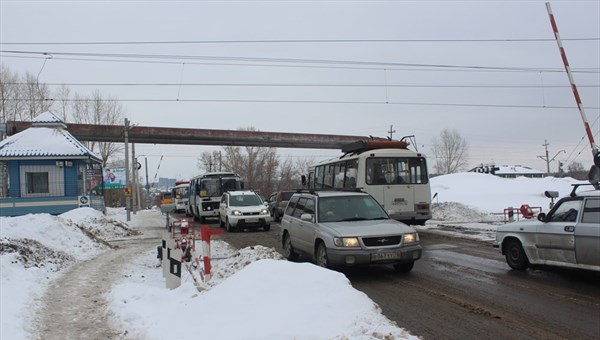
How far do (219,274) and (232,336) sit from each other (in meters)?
4.05

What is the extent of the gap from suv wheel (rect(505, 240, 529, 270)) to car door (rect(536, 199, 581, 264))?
1.62 feet

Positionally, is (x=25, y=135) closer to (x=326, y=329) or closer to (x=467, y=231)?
(x=467, y=231)

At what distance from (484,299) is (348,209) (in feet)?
12.2

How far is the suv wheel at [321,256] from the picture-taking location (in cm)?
931

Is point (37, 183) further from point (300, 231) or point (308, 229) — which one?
point (308, 229)

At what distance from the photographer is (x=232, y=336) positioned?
4918mm

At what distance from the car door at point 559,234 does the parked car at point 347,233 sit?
230 centimetres

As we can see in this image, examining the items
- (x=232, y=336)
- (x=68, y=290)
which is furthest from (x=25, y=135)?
(x=232, y=336)

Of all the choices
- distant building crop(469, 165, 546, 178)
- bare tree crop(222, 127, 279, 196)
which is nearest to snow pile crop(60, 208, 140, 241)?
bare tree crop(222, 127, 279, 196)

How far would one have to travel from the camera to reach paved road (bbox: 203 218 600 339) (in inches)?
230

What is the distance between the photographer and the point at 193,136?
42.3 meters

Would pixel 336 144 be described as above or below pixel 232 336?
above

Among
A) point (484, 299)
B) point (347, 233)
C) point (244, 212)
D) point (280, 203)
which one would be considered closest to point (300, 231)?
point (347, 233)

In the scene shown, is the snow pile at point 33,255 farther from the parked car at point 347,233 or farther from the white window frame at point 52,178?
the white window frame at point 52,178
